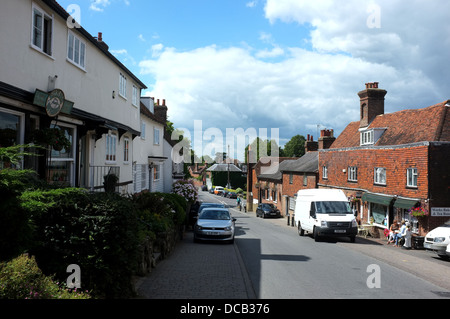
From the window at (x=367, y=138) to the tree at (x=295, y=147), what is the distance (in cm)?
6214

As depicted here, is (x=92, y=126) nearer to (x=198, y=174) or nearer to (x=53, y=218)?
(x=53, y=218)

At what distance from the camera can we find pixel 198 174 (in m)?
134

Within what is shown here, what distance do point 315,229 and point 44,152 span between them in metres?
14.1

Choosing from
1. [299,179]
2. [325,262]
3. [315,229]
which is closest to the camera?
[325,262]

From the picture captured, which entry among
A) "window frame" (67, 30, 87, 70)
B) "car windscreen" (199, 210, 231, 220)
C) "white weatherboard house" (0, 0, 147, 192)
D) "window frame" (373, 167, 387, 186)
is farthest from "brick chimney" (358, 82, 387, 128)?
"window frame" (67, 30, 87, 70)

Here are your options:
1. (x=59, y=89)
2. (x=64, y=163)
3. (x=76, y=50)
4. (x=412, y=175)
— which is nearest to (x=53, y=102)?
(x=59, y=89)

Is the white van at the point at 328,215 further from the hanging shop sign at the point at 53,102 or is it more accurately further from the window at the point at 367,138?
the hanging shop sign at the point at 53,102

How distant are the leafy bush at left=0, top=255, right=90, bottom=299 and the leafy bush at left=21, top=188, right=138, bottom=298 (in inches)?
24.4

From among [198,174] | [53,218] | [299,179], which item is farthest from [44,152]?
[198,174]

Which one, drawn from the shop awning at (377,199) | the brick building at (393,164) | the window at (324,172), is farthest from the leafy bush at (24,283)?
the window at (324,172)

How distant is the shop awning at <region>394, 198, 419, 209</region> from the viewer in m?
20.9

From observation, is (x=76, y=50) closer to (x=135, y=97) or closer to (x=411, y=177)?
(x=135, y=97)

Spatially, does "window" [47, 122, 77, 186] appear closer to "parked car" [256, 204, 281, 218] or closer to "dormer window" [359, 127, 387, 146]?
"dormer window" [359, 127, 387, 146]

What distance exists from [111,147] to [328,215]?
11.3 meters
